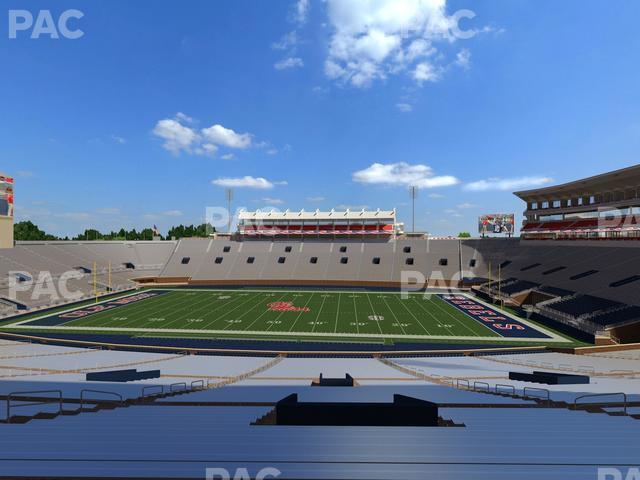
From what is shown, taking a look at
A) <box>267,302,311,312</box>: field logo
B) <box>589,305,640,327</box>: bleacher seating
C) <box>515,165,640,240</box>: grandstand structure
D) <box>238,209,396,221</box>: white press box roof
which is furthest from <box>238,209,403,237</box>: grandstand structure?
<box>589,305,640,327</box>: bleacher seating

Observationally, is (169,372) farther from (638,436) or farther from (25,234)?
Result: (25,234)

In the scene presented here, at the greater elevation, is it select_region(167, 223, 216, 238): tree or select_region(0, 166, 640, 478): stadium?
select_region(167, 223, 216, 238): tree

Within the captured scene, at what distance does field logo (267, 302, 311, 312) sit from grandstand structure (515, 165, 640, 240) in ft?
104

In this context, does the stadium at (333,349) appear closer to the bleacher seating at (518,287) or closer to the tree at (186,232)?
the bleacher seating at (518,287)

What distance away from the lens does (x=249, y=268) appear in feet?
154

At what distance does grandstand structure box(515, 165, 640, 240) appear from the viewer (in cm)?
3569

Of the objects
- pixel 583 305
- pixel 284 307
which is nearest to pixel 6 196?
pixel 284 307

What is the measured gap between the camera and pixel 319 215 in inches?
2197

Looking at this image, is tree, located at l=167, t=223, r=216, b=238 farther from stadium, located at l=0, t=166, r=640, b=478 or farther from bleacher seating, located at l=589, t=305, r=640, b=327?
bleacher seating, located at l=589, t=305, r=640, b=327

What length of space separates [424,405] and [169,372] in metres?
11.4

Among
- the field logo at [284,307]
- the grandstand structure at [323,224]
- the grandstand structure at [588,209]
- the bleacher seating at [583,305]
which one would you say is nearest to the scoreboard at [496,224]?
the grandstand structure at [588,209]

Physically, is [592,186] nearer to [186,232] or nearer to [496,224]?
[496,224]

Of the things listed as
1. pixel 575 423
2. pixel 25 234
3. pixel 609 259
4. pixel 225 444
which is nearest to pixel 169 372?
pixel 225 444

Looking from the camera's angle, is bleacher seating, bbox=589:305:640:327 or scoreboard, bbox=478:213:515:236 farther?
scoreboard, bbox=478:213:515:236
